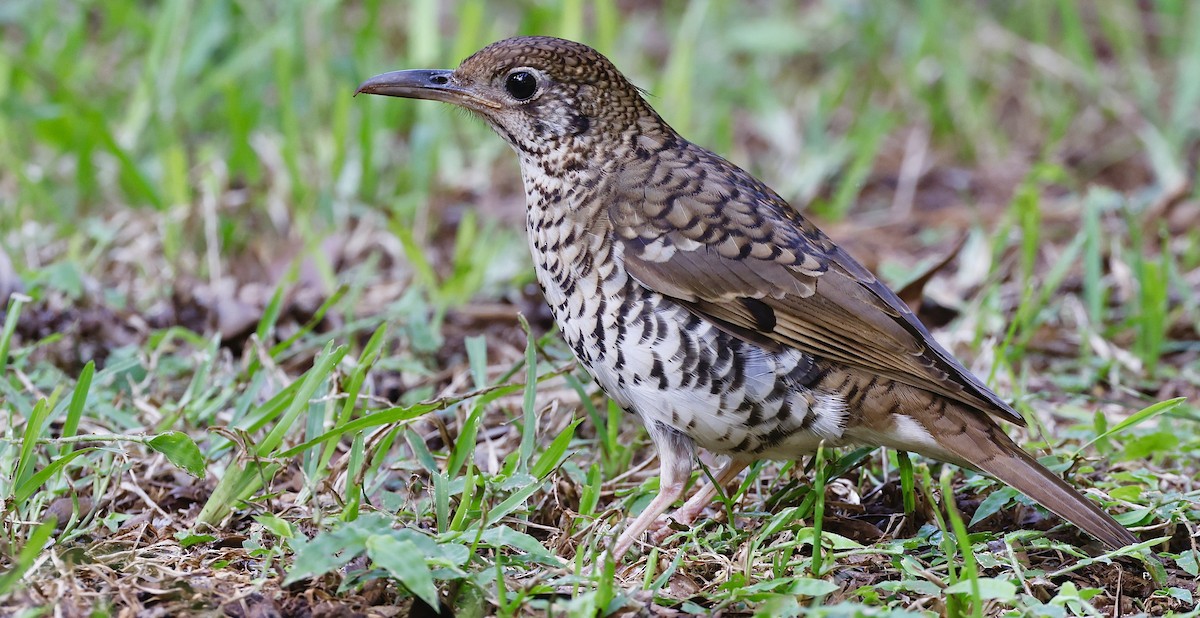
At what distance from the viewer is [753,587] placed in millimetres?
3100

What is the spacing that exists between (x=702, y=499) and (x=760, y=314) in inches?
20.6

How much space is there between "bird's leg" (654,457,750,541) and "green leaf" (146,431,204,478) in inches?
46.1

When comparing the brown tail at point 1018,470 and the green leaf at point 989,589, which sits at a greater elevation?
the brown tail at point 1018,470

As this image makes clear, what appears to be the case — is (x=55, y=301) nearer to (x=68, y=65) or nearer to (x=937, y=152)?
(x=68, y=65)

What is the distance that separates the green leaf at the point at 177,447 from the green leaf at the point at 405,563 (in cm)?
65

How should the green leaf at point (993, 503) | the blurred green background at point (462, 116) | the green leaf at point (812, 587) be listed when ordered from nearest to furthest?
the green leaf at point (812, 587) → the green leaf at point (993, 503) → the blurred green background at point (462, 116)

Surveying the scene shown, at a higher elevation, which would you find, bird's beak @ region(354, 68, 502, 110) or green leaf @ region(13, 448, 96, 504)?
bird's beak @ region(354, 68, 502, 110)

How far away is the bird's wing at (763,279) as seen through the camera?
360 centimetres

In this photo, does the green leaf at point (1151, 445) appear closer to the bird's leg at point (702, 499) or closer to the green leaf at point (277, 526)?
the bird's leg at point (702, 499)

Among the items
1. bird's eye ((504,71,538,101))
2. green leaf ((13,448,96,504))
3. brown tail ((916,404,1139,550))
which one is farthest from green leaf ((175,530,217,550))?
brown tail ((916,404,1139,550))

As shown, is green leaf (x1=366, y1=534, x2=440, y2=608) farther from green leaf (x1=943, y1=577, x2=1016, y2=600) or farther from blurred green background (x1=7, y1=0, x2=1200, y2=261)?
blurred green background (x1=7, y1=0, x2=1200, y2=261)

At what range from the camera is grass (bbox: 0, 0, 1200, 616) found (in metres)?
3.17

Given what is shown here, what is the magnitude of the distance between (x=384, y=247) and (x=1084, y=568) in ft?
10.9

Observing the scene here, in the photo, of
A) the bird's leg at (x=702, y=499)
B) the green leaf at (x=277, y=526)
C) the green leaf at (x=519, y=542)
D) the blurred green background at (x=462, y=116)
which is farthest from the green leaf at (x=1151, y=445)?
the blurred green background at (x=462, y=116)
